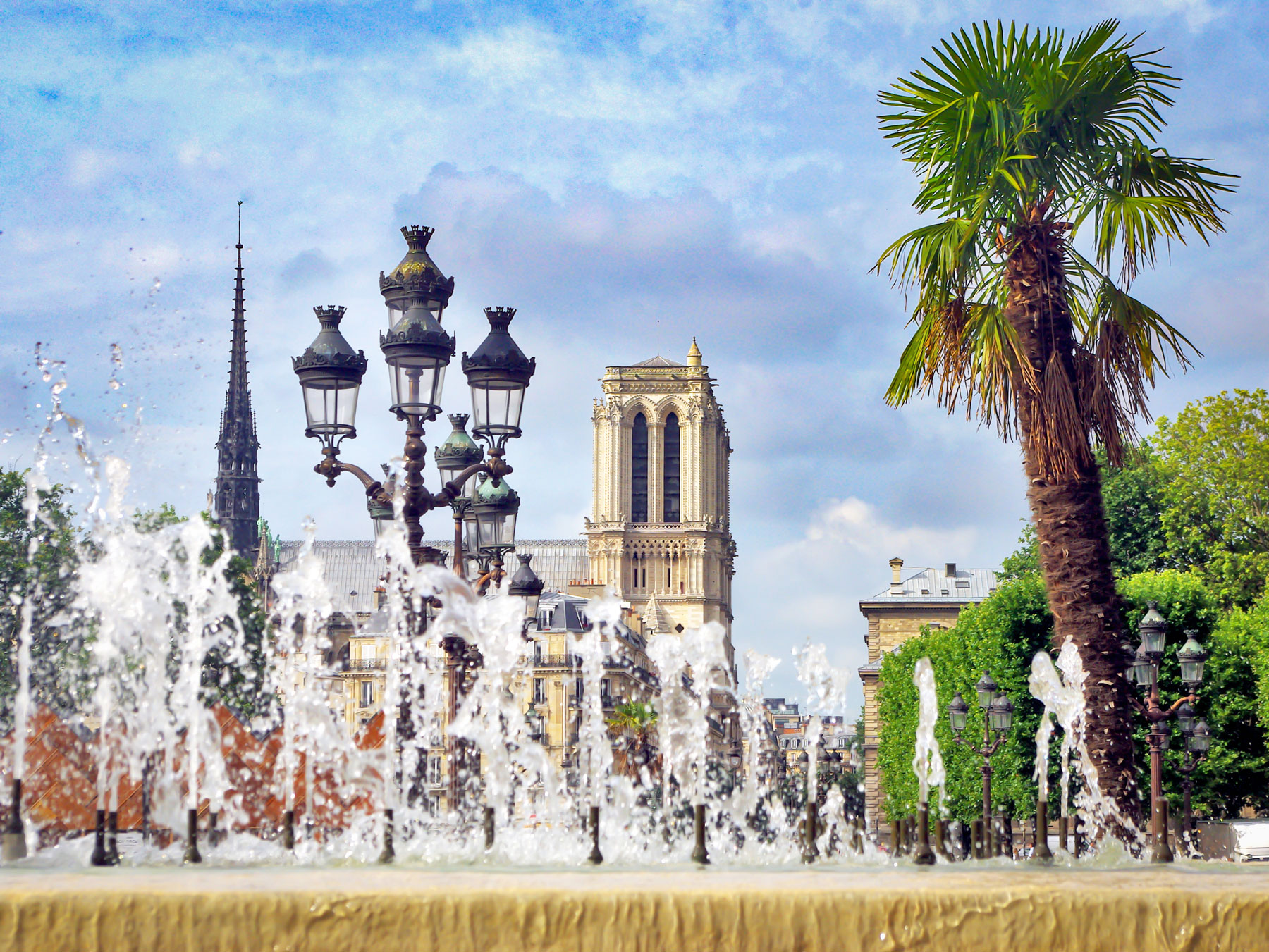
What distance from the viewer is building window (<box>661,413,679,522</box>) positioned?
468 ft

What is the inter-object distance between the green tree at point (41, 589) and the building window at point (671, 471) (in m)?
100

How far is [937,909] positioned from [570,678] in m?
76.5

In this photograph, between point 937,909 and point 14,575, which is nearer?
point 937,909

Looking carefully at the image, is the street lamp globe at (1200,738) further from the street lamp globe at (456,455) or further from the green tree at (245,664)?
the green tree at (245,664)

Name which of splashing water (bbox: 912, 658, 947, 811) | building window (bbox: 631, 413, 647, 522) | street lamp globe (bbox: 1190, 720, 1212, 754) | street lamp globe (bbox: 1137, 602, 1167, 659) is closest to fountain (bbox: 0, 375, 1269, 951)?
street lamp globe (bbox: 1137, 602, 1167, 659)

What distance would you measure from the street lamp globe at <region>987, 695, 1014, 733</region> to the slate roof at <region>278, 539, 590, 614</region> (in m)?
122

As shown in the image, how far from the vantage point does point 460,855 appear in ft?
34.7

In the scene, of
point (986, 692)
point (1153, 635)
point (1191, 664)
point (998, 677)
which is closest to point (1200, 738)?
point (986, 692)

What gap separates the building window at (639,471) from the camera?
143000 mm

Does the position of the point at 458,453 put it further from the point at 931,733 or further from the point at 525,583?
the point at 931,733

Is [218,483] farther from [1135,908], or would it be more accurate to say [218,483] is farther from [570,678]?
[1135,908]

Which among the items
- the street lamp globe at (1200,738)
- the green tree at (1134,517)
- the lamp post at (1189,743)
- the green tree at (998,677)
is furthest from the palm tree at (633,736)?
the street lamp globe at (1200,738)

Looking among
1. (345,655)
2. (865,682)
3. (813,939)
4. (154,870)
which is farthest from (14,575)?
(865,682)

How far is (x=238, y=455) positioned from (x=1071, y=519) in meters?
84.0
